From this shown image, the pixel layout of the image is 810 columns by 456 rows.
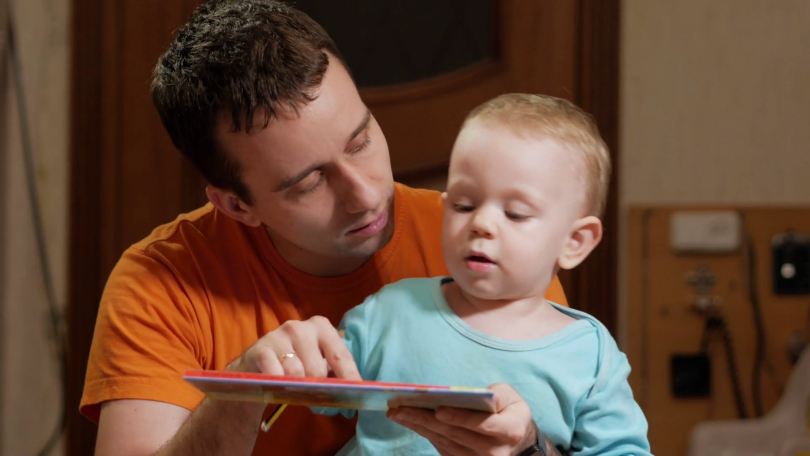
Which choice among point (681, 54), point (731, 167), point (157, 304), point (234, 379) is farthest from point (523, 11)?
point (234, 379)

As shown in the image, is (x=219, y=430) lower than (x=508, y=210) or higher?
lower

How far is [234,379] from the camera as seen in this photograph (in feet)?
2.53

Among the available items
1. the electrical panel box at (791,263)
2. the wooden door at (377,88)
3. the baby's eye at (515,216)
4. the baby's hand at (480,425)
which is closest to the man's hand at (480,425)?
the baby's hand at (480,425)

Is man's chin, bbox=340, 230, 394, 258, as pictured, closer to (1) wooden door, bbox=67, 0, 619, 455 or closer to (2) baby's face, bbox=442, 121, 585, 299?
(2) baby's face, bbox=442, 121, 585, 299

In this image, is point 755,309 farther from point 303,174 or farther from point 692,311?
point 303,174

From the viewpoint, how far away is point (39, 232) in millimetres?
2193

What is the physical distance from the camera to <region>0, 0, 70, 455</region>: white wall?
7.10ft

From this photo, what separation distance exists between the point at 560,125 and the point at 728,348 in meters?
1.40

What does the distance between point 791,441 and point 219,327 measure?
1.48m

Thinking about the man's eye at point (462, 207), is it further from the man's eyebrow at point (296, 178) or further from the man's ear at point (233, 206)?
the man's ear at point (233, 206)

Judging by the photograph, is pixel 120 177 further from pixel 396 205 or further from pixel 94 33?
pixel 396 205

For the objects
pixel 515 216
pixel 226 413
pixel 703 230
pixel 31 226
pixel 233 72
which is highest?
pixel 233 72

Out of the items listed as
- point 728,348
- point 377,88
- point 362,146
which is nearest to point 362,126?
point 362,146

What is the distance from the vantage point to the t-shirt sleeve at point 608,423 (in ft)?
3.36
